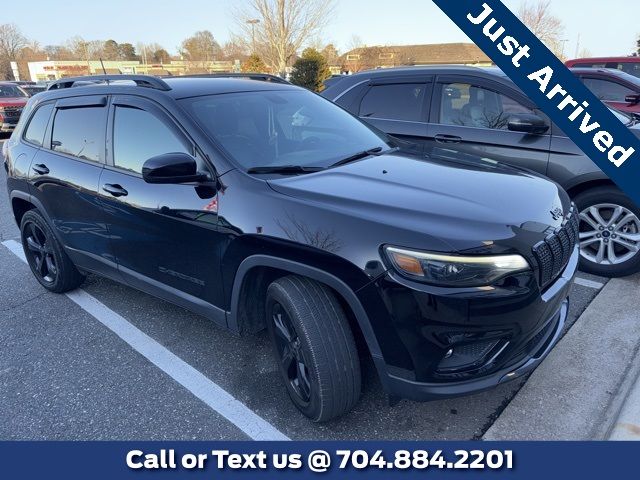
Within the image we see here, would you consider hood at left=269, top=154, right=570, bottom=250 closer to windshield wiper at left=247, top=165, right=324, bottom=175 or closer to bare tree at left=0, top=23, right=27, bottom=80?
windshield wiper at left=247, top=165, right=324, bottom=175

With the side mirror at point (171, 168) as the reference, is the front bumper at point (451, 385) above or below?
below

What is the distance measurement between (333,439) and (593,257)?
292cm

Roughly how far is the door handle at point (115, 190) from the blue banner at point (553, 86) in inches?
104

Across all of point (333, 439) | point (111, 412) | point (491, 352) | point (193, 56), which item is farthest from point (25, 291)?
point (193, 56)

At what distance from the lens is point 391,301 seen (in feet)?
6.40

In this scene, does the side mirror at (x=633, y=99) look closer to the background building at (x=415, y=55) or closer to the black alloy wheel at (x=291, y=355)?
the black alloy wheel at (x=291, y=355)

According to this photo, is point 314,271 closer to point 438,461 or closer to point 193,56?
point 438,461

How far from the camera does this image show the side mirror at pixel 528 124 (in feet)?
12.8

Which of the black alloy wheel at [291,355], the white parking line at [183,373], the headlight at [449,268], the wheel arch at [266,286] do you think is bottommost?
the white parking line at [183,373]

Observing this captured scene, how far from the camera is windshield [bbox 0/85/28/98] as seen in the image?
49.0ft

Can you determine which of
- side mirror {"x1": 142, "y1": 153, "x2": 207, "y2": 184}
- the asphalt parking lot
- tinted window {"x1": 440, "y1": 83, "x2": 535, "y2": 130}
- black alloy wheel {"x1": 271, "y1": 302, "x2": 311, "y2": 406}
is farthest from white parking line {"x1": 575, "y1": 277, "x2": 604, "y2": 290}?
side mirror {"x1": 142, "y1": 153, "x2": 207, "y2": 184}

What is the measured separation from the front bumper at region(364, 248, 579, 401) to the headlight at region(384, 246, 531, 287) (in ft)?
0.16

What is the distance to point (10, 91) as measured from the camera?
15.2 m

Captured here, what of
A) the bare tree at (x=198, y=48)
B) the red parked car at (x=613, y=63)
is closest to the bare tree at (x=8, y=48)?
the bare tree at (x=198, y=48)
